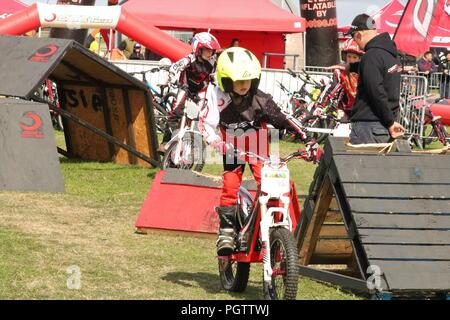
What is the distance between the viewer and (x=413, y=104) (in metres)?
20.4

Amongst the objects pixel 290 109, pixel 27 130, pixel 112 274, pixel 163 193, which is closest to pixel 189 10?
pixel 290 109

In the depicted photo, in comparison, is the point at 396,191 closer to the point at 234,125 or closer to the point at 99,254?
the point at 234,125

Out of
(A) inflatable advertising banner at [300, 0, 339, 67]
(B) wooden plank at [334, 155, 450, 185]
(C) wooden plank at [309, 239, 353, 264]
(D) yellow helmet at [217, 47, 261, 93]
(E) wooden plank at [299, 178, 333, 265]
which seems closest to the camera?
(D) yellow helmet at [217, 47, 261, 93]

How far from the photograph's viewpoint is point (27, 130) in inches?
509

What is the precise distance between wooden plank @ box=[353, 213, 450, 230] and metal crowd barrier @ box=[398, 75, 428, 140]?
12.5 m

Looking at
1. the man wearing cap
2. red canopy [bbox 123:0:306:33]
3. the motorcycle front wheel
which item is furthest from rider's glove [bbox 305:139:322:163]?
red canopy [bbox 123:0:306:33]

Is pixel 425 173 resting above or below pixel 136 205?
above

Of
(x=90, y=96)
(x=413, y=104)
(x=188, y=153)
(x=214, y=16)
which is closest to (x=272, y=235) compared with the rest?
(x=188, y=153)

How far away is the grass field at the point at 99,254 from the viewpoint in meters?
8.20

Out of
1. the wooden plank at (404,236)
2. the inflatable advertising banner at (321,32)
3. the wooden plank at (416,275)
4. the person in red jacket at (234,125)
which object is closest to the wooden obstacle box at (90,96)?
the person in red jacket at (234,125)

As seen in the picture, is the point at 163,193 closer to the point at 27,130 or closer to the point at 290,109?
the point at 27,130

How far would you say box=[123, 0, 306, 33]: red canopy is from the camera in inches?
1088

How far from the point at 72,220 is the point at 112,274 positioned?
2.82m

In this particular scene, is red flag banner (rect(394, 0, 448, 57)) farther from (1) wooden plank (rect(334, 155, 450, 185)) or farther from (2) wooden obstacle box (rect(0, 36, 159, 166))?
(1) wooden plank (rect(334, 155, 450, 185))
